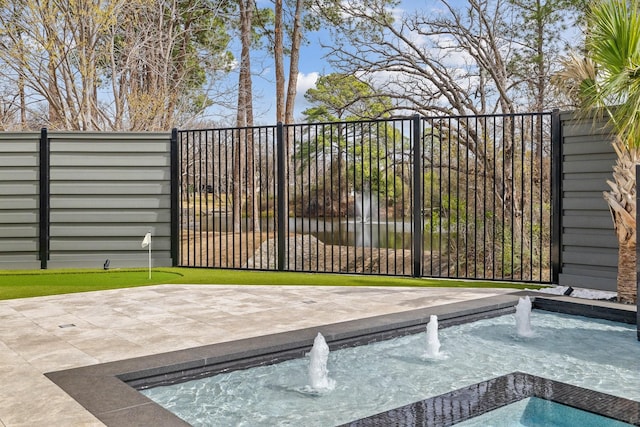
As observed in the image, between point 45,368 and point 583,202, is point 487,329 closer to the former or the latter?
point 583,202

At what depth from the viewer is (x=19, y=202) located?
24.4 feet

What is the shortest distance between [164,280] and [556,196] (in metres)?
4.68

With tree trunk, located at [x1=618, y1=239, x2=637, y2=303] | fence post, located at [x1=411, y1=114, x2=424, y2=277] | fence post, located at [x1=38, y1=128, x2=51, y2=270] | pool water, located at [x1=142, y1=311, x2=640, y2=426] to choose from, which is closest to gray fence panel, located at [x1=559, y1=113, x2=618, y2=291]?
tree trunk, located at [x1=618, y1=239, x2=637, y2=303]

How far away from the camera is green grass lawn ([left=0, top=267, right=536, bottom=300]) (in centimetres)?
602

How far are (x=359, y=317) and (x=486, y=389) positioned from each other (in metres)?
1.63

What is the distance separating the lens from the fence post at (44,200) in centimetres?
742

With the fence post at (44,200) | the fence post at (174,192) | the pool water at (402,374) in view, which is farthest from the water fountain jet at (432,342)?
the fence post at (44,200)

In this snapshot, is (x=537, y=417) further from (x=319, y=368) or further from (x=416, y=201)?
(x=416, y=201)

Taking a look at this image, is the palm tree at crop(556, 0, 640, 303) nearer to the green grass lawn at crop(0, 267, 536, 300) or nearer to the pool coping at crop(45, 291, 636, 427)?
the pool coping at crop(45, 291, 636, 427)

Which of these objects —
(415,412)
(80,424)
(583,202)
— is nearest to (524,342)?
(415,412)

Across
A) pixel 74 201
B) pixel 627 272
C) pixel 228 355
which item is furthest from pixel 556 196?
pixel 74 201

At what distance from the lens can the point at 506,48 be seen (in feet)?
43.3

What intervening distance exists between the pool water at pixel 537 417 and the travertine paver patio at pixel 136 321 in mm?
1746

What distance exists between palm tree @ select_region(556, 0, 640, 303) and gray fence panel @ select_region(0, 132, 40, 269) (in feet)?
22.2
